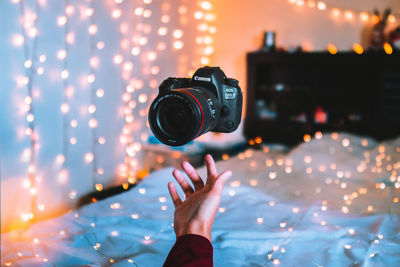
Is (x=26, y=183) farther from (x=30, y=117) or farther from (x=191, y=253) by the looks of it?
(x=191, y=253)

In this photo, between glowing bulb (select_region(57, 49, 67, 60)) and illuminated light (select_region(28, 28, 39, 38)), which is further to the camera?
glowing bulb (select_region(57, 49, 67, 60))

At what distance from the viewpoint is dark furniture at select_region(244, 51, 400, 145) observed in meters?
2.06

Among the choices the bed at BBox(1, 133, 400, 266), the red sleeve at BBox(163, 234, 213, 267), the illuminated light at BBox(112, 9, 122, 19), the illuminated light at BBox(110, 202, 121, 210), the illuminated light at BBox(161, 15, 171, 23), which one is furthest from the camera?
the illuminated light at BBox(161, 15, 171, 23)

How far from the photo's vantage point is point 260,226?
43.2 inches

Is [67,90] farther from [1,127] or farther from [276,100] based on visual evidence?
[276,100]

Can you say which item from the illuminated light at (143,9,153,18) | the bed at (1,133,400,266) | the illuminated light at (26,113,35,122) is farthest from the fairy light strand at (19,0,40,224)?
the illuminated light at (143,9,153,18)

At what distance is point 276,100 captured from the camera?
2.55 meters

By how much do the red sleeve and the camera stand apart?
0.59ft

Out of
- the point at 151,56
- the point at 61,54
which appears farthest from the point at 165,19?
the point at 61,54

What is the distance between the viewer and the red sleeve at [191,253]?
21.8 inches

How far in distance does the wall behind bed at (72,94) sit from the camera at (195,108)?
2.78 ft

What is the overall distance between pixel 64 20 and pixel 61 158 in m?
0.58

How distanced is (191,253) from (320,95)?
6.45ft

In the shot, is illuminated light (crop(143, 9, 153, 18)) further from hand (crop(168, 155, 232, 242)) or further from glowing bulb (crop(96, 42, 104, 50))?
hand (crop(168, 155, 232, 242))
